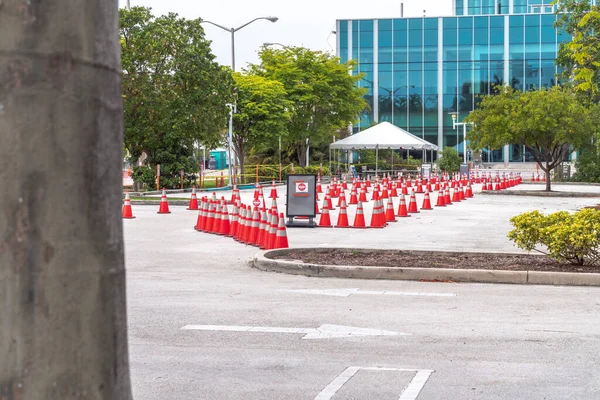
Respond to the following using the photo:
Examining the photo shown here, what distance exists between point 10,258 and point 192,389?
3.49 m

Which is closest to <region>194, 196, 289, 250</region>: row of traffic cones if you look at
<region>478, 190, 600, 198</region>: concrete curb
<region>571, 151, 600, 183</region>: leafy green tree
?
<region>478, 190, 600, 198</region>: concrete curb

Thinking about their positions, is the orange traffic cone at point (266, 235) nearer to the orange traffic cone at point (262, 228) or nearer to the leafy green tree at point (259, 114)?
the orange traffic cone at point (262, 228)

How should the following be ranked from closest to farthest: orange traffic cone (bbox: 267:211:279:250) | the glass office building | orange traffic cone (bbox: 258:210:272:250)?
orange traffic cone (bbox: 267:211:279:250) < orange traffic cone (bbox: 258:210:272:250) < the glass office building

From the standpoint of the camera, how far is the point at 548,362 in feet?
23.7

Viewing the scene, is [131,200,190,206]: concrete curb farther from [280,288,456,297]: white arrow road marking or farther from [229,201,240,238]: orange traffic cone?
[280,288,456,297]: white arrow road marking

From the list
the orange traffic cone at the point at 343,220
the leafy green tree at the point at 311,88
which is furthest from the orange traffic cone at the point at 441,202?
the leafy green tree at the point at 311,88

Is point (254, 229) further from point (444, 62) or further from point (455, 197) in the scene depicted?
point (444, 62)

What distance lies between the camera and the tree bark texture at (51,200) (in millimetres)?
3020

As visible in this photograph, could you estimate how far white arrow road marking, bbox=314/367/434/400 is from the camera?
244 inches

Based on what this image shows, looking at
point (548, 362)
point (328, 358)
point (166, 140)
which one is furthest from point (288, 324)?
point (166, 140)

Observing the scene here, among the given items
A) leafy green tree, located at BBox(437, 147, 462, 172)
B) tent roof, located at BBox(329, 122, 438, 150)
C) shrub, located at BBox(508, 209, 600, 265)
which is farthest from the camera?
leafy green tree, located at BBox(437, 147, 462, 172)

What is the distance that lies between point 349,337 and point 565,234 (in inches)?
213

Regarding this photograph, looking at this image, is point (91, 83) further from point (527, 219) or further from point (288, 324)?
point (527, 219)

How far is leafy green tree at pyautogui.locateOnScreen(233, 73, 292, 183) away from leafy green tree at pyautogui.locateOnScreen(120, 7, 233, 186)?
12062mm
